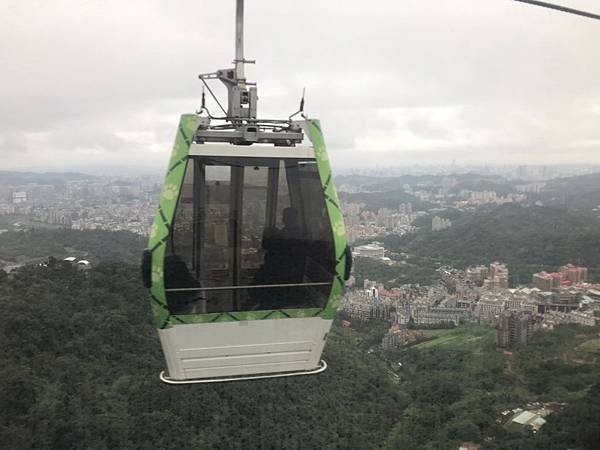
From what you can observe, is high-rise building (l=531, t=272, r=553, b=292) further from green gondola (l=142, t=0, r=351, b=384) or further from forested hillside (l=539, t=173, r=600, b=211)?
green gondola (l=142, t=0, r=351, b=384)

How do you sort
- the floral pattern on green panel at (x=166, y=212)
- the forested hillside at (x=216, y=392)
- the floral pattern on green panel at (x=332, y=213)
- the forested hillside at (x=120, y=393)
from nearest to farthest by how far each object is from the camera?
the floral pattern on green panel at (x=166, y=212), the floral pattern on green panel at (x=332, y=213), the forested hillside at (x=120, y=393), the forested hillside at (x=216, y=392)

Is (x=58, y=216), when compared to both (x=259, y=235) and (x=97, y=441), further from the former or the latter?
(x=259, y=235)

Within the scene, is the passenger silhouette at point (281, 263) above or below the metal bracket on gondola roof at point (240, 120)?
below

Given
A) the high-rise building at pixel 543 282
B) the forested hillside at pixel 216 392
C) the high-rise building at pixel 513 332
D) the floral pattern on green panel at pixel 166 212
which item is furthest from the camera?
the high-rise building at pixel 543 282

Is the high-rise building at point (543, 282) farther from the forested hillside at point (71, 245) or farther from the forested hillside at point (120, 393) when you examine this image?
the forested hillside at point (71, 245)

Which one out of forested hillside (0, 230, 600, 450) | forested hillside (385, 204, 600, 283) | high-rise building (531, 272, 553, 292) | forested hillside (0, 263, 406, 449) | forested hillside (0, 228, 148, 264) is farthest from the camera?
forested hillside (385, 204, 600, 283)

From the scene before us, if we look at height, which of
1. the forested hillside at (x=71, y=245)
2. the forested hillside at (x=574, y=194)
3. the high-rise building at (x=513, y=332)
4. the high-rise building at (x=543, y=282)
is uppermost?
the forested hillside at (x=574, y=194)

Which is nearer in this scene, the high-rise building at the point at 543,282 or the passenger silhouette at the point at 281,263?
the passenger silhouette at the point at 281,263

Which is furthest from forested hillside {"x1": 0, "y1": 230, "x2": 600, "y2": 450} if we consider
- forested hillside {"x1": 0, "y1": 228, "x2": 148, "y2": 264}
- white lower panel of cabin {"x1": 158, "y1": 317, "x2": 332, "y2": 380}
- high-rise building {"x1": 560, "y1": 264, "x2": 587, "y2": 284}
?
white lower panel of cabin {"x1": 158, "y1": 317, "x2": 332, "y2": 380}

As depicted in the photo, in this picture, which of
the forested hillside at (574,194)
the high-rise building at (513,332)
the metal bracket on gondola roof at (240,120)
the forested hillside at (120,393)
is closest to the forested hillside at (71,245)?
the forested hillside at (120,393)
